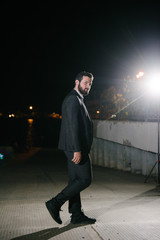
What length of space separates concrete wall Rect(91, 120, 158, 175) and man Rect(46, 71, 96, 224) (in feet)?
12.6

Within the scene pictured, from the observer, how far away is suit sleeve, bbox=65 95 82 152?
4.04m

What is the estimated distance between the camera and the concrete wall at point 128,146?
8102 mm

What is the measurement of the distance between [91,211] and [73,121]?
1.64 meters

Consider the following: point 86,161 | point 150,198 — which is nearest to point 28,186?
point 150,198

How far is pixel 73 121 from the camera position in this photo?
407 centimetres

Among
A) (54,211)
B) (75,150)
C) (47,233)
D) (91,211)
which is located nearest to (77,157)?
(75,150)

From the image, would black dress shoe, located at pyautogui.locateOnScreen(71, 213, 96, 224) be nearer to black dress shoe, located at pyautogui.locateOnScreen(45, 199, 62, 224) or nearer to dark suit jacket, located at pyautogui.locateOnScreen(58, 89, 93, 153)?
black dress shoe, located at pyautogui.locateOnScreen(45, 199, 62, 224)

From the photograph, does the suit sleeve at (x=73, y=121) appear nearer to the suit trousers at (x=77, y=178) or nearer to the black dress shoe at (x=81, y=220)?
the suit trousers at (x=77, y=178)

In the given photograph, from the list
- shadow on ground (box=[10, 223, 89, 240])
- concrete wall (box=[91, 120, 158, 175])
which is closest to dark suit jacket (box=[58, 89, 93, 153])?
shadow on ground (box=[10, 223, 89, 240])

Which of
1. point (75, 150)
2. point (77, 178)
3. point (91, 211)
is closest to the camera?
point (75, 150)

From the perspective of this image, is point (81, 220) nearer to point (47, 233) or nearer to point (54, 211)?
point (54, 211)

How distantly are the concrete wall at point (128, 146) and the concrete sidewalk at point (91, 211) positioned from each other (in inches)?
46.8

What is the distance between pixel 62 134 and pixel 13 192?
2498 mm

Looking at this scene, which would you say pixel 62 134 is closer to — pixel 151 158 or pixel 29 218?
pixel 29 218
